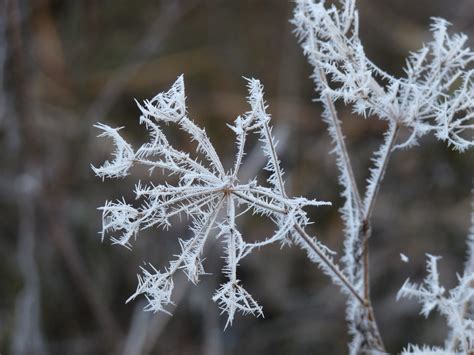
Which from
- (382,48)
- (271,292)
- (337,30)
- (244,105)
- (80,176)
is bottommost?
(271,292)

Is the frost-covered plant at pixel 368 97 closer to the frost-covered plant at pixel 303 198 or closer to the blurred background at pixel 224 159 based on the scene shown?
the frost-covered plant at pixel 303 198

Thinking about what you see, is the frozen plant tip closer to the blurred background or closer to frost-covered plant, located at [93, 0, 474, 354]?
frost-covered plant, located at [93, 0, 474, 354]

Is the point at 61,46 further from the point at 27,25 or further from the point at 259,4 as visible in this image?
the point at 259,4

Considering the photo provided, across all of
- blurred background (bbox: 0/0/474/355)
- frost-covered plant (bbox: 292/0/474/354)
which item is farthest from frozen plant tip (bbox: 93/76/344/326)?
blurred background (bbox: 0/0/474/355)

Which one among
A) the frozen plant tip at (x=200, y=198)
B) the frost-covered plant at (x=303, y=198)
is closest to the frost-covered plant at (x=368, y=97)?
the frost-covered plant at (x=303, y=198)

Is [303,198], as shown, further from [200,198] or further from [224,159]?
[224,159]

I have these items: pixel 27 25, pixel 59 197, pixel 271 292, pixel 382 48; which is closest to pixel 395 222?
pixel 271 292
